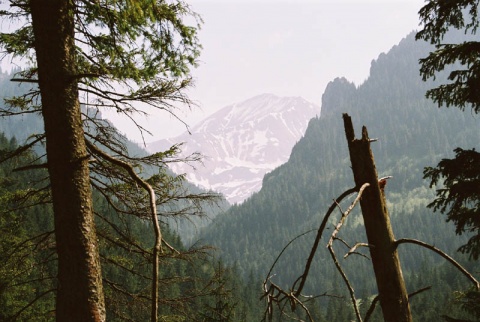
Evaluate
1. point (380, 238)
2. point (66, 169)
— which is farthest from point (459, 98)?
point (66, 169)

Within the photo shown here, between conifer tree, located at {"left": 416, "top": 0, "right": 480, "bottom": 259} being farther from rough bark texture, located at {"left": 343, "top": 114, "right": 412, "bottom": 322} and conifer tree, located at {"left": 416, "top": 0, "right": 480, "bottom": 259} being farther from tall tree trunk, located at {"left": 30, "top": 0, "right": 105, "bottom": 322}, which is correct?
tall tree trunk, located at {"left": 30, "top": 0, "right": 105, "bottom": 322}

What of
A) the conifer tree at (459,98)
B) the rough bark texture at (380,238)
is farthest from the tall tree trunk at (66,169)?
the conifer tree at (459,98)

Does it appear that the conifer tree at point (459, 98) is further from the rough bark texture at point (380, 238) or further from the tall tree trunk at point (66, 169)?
the tall tree trunk at point (66, 169)

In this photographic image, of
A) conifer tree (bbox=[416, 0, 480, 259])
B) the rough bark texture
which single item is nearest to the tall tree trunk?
the rough bark texture

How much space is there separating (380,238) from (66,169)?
2649 mm

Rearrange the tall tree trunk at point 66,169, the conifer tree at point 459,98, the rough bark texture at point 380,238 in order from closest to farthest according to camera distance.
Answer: the rough bark texture at point 380,238
the tall tree trunk at point 66,169
the conifer tree at point 459,98

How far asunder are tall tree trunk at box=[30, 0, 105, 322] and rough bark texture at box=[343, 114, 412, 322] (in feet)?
7.81

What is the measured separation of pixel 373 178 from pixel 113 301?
4.74 m

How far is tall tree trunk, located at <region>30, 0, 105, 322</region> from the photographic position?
3.17 metres

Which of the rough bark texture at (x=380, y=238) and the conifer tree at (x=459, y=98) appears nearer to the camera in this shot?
the rough bark texture at (x=380, y=238)

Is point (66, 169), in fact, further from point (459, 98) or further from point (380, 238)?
point (459, 98)

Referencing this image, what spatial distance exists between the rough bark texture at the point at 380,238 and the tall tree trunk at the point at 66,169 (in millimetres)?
2380

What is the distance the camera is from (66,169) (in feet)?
10.9

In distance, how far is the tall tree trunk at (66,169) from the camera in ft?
10.4
